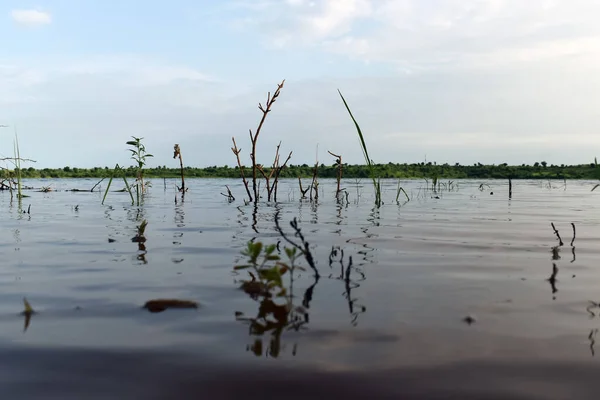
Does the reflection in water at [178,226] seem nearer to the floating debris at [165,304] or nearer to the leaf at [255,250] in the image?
the floating debris at [165,304]

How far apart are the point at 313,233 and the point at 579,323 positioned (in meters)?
3.95

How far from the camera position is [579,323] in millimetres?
2477

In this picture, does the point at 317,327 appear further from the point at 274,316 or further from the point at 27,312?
the point at 27,312

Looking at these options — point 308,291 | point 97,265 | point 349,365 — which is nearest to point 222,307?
point 308,291

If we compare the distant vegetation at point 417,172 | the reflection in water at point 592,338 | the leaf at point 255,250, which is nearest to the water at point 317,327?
the reflection in water at point 592,338

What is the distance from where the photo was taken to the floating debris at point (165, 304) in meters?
2.73

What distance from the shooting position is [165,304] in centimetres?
277

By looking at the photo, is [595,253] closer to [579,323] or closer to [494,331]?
[579,323]

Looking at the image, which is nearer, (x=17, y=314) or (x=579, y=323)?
(x=579, y=323)

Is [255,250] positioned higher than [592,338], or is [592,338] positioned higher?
[255,250]

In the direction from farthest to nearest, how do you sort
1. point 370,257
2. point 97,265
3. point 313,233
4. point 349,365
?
point 313,233 < point 370,257 < point 97,265 < point 349,365

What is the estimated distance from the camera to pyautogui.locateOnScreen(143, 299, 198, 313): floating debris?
273 cm

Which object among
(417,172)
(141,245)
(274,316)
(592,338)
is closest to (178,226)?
(141,245)

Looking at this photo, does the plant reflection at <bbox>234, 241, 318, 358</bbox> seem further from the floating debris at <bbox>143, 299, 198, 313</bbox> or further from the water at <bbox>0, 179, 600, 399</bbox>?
the floating debris at <bbox>143, 299, 198, 313</bbox>
